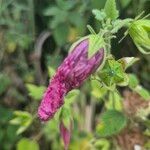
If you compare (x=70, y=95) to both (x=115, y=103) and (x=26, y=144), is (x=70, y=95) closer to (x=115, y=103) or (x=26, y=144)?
(x=115, y=103)

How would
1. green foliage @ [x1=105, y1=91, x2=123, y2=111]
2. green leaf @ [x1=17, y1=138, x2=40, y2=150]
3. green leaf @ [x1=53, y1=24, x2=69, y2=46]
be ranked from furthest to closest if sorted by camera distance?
green leaf @ [x1=53, y1=24, x2=69, y2=46] < green leaf @ [x1=17, y1=138, x2=40, y2=150] < green foliage @ [x1=105, y1=91, x2=123, y2=111]

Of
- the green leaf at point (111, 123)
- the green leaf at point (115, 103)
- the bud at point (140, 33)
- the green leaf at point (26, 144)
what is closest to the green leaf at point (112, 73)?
the bud at point (140, 33)

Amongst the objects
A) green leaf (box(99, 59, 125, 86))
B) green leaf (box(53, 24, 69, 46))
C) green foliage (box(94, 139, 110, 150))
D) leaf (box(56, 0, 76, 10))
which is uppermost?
leaf (box(56, 0, 76, 10))

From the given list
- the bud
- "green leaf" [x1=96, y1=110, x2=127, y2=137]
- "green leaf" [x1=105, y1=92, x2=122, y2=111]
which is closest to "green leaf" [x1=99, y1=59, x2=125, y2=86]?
the bud

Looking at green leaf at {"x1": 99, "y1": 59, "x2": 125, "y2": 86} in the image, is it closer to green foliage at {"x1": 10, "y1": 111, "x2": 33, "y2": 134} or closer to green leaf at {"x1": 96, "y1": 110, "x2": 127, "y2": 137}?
green leaf at {"x1": 96, "y1": 110, "x2": 127, "y2": 137}

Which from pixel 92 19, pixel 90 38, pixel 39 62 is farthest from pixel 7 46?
pixel 90 38

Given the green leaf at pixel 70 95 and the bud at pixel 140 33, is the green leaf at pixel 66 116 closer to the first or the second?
the green leaf at pixel 70 95

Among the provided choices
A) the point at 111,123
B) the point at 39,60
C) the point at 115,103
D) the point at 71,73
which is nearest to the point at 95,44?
the point at 71,73

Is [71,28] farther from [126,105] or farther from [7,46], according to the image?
[126,105]
